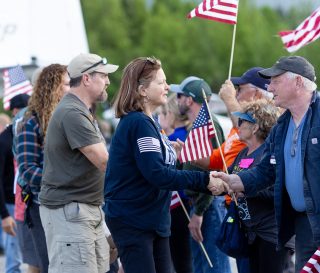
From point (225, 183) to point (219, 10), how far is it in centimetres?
196

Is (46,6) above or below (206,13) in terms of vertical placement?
below

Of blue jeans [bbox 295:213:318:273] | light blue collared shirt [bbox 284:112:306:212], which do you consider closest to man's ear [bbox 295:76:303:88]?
light blue collared shirt [bbox 284:112:306:212]

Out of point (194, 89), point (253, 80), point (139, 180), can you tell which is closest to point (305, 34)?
point (253, 80)

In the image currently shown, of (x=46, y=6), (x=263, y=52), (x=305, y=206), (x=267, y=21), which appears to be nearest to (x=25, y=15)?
(x=46, y=6)

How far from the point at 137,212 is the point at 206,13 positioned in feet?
7.58

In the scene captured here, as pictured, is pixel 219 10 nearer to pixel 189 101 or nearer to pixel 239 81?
pixel 239 81

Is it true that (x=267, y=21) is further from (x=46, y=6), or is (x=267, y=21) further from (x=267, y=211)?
(x=267, y=211)

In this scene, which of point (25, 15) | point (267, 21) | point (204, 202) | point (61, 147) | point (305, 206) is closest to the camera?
point (305, 206)

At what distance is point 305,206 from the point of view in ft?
17.7

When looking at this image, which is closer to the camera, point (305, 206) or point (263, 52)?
point (305, 206)

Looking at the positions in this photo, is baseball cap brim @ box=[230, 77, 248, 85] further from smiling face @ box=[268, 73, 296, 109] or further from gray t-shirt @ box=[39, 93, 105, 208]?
smiling face @ box=[268, 73, 296, 109]

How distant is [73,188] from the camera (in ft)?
20.5

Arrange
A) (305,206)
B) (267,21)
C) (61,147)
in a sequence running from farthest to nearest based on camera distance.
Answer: (267,21), (61,147), (305,206)

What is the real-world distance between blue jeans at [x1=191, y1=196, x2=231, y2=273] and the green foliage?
116 feet
